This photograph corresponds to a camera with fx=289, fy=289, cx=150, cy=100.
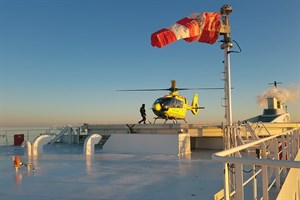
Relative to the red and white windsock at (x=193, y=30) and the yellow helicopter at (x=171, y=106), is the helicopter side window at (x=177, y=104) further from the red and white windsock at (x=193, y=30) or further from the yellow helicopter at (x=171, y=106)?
the red and white windsock at (x=193, y=30)

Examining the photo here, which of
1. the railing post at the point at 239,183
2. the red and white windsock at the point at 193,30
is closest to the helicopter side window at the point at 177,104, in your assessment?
the red and white windsock at the point at 193,30

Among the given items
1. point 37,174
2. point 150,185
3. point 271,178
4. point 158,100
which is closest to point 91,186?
point 150,185

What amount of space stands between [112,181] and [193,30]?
4620 mm

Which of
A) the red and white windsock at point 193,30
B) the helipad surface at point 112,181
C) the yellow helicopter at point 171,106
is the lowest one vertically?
the helipad surface at point 112,181

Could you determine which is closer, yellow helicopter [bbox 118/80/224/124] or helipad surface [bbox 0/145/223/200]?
helipad surface [bbox 0/145/223/200]

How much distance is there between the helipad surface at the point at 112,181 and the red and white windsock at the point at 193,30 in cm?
358

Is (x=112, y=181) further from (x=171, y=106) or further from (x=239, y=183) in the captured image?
(x=171, y=106)

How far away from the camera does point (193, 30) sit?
771cm

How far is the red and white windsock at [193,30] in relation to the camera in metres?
7.29

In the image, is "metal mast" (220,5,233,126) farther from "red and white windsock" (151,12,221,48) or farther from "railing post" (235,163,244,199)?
"railing post" (235,163,244,199)

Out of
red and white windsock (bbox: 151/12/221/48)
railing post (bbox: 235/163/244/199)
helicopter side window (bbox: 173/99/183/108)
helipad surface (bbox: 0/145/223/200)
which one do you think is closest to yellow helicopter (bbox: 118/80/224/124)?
helicopter side window (bbox: 173/99/183/108)

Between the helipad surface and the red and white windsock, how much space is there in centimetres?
358

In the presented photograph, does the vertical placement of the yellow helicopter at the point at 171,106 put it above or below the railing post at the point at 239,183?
above

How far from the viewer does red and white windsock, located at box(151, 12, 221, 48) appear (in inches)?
287
